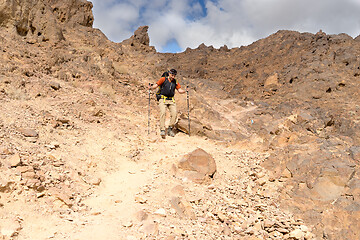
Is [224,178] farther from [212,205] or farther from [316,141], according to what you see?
[316,141]

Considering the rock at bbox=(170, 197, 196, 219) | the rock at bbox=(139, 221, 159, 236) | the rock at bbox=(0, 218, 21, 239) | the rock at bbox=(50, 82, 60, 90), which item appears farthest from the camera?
the rock at bbox=(50, 82, 60, 90)

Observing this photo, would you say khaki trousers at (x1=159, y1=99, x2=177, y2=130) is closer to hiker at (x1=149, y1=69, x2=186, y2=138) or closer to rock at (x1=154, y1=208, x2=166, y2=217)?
hiker at (x1=149, y1=69, x2=186, y2=138)

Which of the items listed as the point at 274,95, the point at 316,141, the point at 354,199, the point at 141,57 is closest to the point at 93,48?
the point at 141,57

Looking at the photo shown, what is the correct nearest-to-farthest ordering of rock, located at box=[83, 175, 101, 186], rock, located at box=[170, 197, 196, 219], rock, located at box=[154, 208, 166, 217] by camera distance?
rock, located at box=[154, 208, 166, 217] < rock, located at box=[170, 197, 196, 219] < rock, located at box=[83, 175, 101, 186]

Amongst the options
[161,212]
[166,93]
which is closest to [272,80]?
[166,93]

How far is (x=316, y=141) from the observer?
5438mm

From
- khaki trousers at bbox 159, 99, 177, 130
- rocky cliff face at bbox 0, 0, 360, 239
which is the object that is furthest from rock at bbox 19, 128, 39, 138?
khaki trousers at bbox 159, 99, 177, 130

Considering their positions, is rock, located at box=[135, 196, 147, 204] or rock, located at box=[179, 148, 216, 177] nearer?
rock, located at box=[135, 196, 147, 204]

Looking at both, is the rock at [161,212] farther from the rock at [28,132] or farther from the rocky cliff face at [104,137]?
the rock at [28,132]

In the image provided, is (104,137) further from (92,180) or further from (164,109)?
(92,180)

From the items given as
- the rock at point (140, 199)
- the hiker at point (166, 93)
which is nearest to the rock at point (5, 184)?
the rock at point (140, 199)

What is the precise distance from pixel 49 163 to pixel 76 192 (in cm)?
79

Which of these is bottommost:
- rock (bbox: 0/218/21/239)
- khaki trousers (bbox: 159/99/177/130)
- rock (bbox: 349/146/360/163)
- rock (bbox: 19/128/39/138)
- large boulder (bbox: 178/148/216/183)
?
rock (bbox: 0/218/21/239)

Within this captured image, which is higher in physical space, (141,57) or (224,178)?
(141,57)
